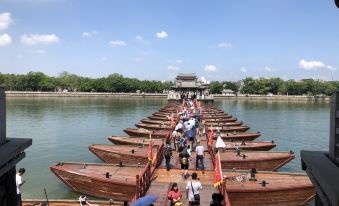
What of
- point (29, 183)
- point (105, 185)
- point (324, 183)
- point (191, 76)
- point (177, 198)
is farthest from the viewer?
point (191, 76)

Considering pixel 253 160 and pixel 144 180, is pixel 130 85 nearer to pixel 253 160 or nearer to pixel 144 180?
pixel 253 160

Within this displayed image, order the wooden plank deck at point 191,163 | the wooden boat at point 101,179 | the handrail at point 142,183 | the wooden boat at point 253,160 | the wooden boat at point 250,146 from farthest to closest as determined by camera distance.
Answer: the wooden boat at point 250,146 → the wooden boat at point 253,160 → the wooden plank deck at point 191,163 → the wooden boat at point 101,179 → the handrail at point 142,183

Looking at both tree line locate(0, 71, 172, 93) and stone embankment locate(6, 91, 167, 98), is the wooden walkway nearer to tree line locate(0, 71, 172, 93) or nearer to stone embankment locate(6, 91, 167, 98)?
stone embankment locate(6, 91, 167, 98)

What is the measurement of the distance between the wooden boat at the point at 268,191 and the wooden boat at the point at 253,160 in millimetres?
4071

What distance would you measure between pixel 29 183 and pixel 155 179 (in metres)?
12.3

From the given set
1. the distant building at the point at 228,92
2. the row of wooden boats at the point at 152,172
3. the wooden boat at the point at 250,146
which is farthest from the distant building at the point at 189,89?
the row of wooden boats at the point at 152,172

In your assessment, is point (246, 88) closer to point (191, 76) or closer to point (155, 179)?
point (191, 76)

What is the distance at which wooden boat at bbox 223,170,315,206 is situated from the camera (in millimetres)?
18672

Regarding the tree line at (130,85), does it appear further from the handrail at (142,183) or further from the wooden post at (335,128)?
the wooden post at (335,128)

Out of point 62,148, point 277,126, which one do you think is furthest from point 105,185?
point 277,126

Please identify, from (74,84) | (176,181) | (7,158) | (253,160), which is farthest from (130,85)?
(7,158)

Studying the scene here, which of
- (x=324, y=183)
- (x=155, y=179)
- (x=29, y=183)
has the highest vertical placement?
(x=324, y=183)

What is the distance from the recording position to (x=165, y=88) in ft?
593

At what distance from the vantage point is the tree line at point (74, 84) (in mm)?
166750
